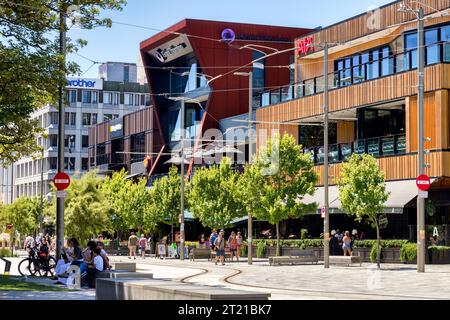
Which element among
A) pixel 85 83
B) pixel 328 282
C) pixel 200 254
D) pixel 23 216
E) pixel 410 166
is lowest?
pixel 328 282

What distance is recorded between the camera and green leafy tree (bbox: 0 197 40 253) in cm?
10125

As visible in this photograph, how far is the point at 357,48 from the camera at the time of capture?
58.4m

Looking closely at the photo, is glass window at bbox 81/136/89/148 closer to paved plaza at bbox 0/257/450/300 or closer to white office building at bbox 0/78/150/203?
white office building at bbox 0/78/150/203

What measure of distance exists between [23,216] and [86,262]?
75.8 meters

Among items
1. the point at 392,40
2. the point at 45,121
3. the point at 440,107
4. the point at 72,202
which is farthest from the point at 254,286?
the point at 45,121

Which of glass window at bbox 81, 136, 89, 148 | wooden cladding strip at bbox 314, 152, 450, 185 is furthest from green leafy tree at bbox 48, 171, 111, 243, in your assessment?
glass window at bbox 81, 136, 89, 148

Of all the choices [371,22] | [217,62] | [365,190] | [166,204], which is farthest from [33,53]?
[217,62]

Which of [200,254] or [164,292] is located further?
[200,254]

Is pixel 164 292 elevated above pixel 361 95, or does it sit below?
below

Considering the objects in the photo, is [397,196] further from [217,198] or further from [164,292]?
[164,292]

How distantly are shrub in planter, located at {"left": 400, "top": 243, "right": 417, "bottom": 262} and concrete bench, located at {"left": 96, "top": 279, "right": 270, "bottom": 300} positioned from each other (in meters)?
29.6

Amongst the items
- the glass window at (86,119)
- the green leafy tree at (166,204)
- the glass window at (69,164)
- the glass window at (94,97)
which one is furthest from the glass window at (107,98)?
the green leafy tree at (166,204)

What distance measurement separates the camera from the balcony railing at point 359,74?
47.6 m

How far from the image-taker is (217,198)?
2382 inches
